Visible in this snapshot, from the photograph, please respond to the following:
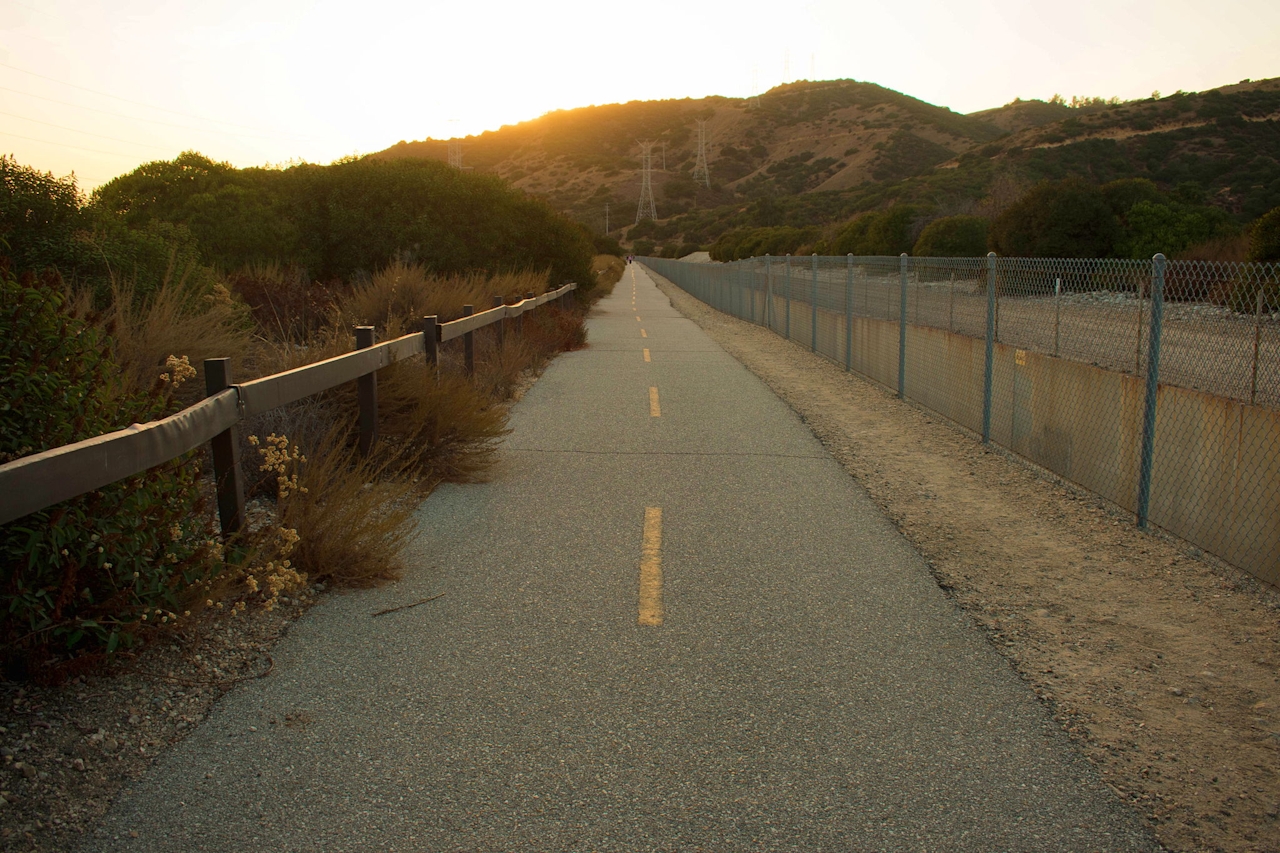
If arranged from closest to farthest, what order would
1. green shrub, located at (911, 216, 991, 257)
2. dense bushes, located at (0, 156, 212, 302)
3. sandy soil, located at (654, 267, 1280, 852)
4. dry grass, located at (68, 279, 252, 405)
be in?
1. sandy soil, located at (654, 267, 1280, 852)
2. dry grass, located at (68, 279, 252, 405)
3. dense bushes, located at (0, 156, 212, 302)
4. green shrub, located at (911, 216, 991, 257)

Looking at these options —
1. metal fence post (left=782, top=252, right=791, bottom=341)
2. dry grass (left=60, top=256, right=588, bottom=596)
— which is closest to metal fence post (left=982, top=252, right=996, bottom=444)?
dry grass (left=60, top=256, right=588, bottom=596)

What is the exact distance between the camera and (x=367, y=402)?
25.8 ft

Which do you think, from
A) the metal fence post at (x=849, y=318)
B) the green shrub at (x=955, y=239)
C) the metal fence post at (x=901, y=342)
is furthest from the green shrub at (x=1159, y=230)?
the metal fence post at (x=901, y=342)

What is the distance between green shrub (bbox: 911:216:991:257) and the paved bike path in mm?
30448

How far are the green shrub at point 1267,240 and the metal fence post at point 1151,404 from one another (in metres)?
16.0

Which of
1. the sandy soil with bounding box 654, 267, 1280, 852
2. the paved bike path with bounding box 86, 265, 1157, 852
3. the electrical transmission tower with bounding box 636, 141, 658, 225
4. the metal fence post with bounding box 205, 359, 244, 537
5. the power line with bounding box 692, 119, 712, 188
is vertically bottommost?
the sandy soil with bounding box 654, 267, 1280, 852

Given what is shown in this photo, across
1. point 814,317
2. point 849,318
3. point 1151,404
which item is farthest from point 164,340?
point 814,317

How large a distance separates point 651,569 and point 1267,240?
19885mm

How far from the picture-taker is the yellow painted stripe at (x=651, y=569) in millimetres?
5367

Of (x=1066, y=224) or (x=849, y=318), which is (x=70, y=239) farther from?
(x=1066, y=224)

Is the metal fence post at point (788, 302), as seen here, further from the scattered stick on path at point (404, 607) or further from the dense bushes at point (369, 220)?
the scattered stick on path at point (404, 607)

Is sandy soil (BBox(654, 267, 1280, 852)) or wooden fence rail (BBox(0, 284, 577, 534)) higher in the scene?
wooden fence rail (BBox(0, 284, 577, 534))

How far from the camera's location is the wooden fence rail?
3.52 meters

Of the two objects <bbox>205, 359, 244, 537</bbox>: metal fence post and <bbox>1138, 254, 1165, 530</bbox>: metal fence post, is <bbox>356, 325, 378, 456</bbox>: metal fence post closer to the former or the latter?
<bbox>205, 359, 244, 537</bbox>: metal fence post
